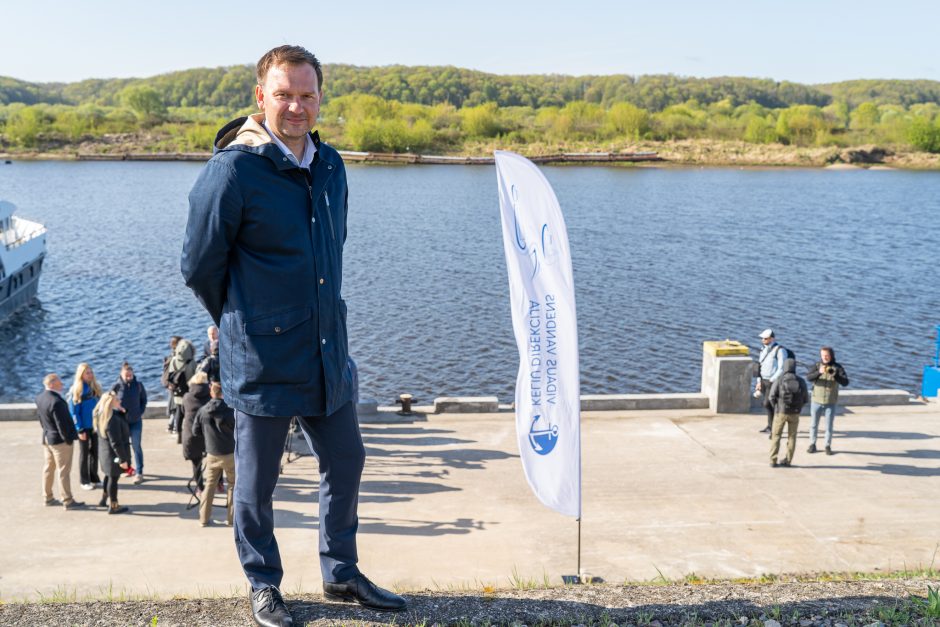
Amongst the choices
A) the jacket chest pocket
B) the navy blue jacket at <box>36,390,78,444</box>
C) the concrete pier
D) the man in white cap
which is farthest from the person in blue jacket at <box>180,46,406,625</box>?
the man in white cap

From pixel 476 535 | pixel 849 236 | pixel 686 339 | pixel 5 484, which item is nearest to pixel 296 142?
pixel 476 535

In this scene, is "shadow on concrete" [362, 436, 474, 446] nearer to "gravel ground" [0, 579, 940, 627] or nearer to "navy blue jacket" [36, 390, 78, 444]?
"navy blue jacket" [36, 390, 78, 444]

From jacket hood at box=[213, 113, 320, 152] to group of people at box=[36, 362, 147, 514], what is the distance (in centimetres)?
730

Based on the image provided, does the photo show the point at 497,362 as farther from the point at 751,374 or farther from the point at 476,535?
the point at 476,535

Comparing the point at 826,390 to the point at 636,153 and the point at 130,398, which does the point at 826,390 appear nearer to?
the point at 130,398

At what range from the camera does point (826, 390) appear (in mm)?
13289

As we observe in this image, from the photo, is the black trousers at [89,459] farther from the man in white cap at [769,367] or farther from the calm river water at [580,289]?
the calm river water at [580,289]

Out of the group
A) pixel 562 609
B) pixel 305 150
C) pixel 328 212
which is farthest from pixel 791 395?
pixel 305 150

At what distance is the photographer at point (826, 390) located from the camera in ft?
43.6

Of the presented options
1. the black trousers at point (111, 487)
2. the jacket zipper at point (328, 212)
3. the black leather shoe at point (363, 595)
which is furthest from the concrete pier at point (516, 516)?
the jacket zipper at point (328, 212)

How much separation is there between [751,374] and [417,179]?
A: 306 feet

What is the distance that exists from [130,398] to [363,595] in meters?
8.26

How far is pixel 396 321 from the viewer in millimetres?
33406

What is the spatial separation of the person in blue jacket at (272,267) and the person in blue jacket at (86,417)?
7.94 meters
